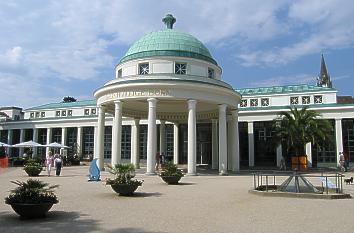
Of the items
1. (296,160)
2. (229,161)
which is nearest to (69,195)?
(229,161)

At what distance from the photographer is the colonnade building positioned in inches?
1120

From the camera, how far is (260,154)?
154 ft

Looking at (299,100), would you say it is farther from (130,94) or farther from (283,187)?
(283,187)

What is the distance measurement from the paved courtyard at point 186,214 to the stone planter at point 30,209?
0.74 feet

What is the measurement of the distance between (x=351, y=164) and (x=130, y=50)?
29.5 meters

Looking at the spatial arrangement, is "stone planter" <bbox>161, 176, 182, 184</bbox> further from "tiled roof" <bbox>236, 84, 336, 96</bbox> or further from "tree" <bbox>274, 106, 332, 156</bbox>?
"tiled roof" <bbox>236, 84, 336, 96</bbox>

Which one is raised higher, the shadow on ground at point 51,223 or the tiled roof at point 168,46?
the tiled roof at point 168,46

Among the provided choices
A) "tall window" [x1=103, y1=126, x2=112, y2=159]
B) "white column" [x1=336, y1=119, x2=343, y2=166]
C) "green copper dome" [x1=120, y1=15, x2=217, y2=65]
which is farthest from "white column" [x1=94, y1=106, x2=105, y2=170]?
"white column" [x1=336, y1=119, x2=343, y2=166]

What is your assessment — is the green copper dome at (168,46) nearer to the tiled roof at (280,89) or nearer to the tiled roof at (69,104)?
the tiled roof at (280,89)

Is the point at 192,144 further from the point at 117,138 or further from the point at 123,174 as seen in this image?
the point at 123,174

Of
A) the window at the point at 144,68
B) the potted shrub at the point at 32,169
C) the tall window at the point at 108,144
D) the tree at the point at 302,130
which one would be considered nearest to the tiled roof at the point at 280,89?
the tree at the point at 302,130

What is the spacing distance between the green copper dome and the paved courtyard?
1762 centimetres

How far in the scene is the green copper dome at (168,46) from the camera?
31125mm

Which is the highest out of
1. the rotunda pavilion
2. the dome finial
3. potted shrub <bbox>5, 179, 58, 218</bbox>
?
the dome finial
